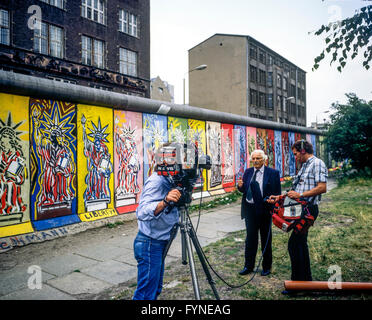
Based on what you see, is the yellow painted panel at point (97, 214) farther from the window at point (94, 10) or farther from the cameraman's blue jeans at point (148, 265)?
the window at point (94, 10)

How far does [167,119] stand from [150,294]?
720 cm

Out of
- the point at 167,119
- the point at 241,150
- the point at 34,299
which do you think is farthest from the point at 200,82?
the point at 34,299

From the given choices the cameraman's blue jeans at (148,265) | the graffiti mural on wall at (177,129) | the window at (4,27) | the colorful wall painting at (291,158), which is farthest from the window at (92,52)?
the cameraman's blue jeans at (148,265)

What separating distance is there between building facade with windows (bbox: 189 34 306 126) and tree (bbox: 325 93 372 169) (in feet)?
69.7

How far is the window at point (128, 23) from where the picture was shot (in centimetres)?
2594

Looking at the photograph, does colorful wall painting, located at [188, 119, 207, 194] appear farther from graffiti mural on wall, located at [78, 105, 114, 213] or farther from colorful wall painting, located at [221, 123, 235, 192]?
graffiti mural on wall, located at [78, 105, 114, 213]

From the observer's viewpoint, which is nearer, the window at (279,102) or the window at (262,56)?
the window at (262,56)

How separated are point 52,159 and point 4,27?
17826 mm

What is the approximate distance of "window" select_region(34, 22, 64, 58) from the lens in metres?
20.4

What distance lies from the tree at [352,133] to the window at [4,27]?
22.0m

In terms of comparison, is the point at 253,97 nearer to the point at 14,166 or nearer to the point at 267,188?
the point at 14,166

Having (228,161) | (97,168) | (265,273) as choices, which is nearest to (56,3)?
(228,161)

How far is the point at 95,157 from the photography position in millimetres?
7059

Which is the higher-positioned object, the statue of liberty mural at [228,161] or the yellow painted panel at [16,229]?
the statue of liberty mural at [228,161]
